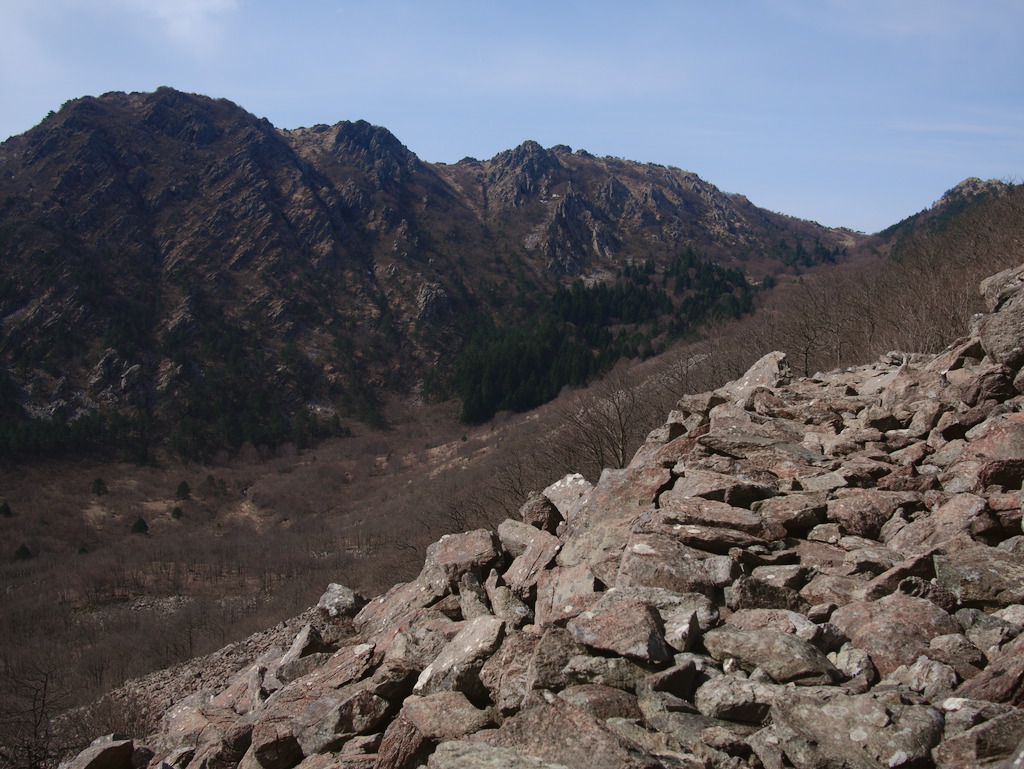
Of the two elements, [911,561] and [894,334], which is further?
[894,334]

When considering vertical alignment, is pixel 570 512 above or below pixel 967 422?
below

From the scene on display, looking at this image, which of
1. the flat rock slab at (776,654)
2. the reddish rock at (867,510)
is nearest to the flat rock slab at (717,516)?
the reddish rock at (867,510)

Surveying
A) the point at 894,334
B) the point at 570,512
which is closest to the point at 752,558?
the point at 570,512

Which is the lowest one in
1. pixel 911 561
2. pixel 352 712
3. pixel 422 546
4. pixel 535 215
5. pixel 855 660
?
pixel 422 546

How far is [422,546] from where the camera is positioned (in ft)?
129

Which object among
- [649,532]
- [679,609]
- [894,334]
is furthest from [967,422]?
[894,334]

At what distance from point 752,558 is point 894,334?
99.8 ft

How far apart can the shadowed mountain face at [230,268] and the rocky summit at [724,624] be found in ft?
313

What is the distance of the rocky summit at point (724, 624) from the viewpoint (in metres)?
5.76

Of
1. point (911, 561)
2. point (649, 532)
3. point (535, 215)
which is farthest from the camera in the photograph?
point (535, 215)

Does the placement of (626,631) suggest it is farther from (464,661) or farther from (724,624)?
(464,661)

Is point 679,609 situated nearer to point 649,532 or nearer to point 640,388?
point 649,532

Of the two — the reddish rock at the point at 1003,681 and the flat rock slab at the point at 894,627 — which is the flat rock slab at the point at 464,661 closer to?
the flat rock slab at the point at 894,627

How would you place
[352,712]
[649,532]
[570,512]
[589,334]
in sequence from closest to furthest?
[352,712], [649,532], [570,512], [589,334]
